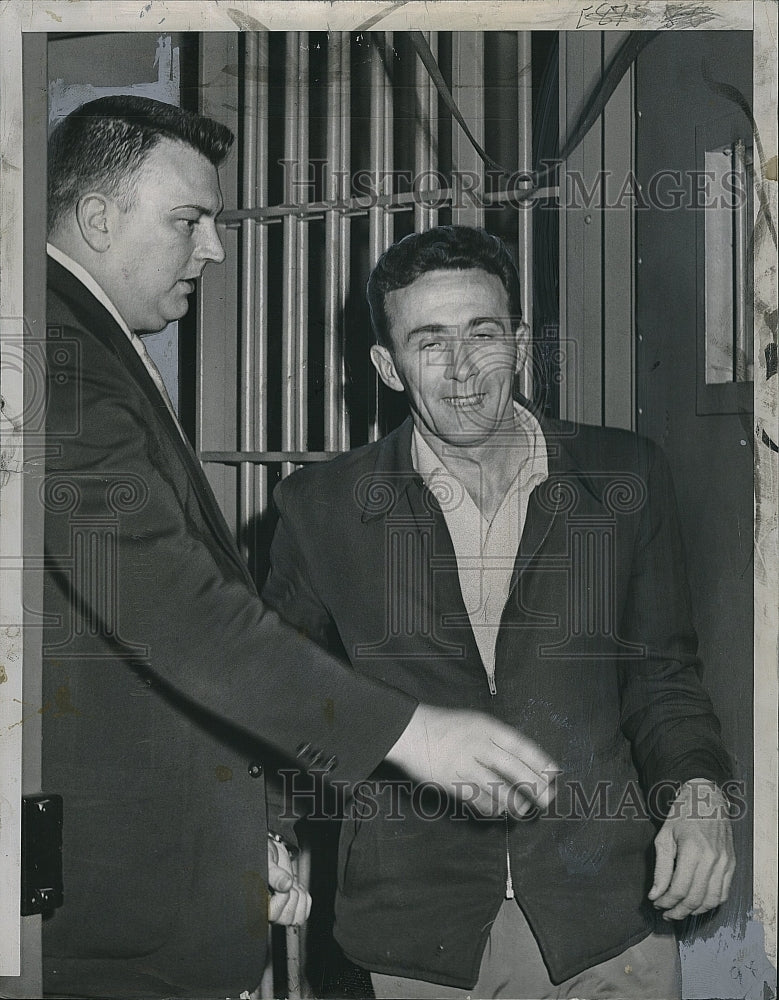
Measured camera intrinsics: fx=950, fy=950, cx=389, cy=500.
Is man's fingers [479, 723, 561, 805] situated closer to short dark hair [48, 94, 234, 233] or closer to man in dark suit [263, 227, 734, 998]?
man in dark suit [263, 227, 734, 998]

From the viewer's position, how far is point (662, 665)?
1.14m

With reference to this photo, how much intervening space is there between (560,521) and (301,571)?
313 millimetres

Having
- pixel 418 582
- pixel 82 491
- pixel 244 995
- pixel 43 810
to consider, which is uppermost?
pixel 82 491

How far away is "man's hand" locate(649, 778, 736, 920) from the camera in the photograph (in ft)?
3.70

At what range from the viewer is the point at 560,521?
113 centimetres

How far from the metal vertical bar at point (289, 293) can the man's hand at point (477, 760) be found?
0.35 meters

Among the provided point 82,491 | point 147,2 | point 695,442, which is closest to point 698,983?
point 695,442

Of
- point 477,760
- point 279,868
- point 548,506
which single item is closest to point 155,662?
point 279,868

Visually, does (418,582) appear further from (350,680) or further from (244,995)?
(244,995)

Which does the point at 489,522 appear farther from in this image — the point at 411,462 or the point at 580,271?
the point at 580,271

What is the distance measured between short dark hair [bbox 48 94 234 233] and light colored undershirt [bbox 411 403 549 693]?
16.9 inches

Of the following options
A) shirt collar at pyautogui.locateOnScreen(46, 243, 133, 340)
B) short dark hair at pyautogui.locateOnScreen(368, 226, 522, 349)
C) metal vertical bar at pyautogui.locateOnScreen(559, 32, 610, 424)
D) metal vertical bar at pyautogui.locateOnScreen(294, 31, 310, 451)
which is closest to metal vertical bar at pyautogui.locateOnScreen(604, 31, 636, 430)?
metal vertical bar at pyautogui.locateOnScreen(559, 32, 610, 424)

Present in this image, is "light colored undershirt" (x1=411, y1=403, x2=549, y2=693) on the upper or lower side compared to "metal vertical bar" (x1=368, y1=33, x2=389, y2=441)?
lower

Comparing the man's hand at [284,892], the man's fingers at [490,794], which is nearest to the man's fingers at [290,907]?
the man's hand at [284,892]
